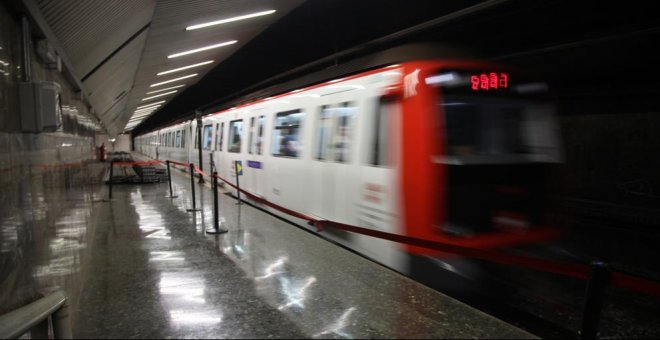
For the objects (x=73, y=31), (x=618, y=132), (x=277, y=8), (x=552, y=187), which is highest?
(x=277, y=8)

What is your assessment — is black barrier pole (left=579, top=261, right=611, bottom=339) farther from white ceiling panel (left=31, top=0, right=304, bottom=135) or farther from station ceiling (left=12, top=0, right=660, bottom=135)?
white ceiling panel (left=31, top=0, right=304, bottom=135)

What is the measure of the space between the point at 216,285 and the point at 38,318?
145 cm

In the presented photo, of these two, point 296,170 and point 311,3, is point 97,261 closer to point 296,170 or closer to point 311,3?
point 296,170

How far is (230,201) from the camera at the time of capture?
916 centimetres

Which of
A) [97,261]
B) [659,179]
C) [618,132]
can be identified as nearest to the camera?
[97,261]

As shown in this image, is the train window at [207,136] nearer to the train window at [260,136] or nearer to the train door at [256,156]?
the train door at [256,156]

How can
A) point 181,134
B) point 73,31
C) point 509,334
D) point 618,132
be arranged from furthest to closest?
point 181,134
point 618,132
point 73,31
point 509,334

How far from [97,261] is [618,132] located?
1176 cm

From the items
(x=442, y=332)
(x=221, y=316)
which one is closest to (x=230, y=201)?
(x=221, y=316)

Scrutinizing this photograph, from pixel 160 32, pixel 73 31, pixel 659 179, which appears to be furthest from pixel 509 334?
pixel 659 179

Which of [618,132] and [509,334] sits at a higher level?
[618,132]

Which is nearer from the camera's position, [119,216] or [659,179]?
[119,216]

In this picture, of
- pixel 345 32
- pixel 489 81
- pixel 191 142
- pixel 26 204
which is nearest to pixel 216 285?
pixel 26 204

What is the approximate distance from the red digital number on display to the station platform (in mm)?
2196
